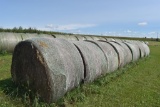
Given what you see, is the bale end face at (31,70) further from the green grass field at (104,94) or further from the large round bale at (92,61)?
the large round bale at (92,61)

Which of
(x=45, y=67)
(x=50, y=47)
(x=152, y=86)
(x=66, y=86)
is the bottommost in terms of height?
(x=152, y=86)

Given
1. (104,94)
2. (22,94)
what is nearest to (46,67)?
(22,94)

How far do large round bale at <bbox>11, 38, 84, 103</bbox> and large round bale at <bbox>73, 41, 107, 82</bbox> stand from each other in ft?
2.24

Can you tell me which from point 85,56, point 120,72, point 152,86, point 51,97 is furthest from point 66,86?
point 120,72

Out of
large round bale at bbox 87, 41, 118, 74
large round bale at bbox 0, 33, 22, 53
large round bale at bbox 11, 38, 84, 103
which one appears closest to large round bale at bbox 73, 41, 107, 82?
large round bale at bbox 87, 41, 118, 74

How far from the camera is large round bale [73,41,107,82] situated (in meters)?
8.40

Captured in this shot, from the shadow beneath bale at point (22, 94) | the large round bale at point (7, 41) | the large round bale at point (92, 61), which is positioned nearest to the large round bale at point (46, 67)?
the shadow beneath bale at point (22, 94)

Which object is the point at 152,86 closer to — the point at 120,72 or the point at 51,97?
the point at 120,72

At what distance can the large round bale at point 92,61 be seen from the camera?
27.6 feet

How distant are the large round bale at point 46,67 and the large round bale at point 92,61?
2.24 feet

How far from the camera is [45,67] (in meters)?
6.44

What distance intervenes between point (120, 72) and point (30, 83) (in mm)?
6210

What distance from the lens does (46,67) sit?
6434 mm

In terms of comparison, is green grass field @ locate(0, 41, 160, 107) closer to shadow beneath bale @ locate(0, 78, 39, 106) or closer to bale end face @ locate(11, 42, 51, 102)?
shadow beneath bale @ locate(0, 78, 39, 106)
